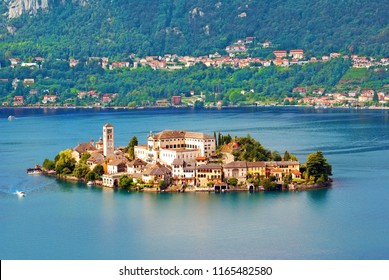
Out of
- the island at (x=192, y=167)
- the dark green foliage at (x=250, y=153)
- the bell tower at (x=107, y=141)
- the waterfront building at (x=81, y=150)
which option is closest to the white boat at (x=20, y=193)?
the island at (x=192, y=167)

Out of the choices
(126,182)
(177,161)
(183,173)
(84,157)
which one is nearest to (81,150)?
(84,157)

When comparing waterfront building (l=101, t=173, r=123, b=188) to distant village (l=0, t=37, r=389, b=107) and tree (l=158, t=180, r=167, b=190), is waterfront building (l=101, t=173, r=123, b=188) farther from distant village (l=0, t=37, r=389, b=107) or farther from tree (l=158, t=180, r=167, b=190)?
distant village (l=0, t=37, r=389, b=107)

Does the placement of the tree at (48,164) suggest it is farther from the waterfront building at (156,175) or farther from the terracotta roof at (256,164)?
the terracotta roof at (256,164)

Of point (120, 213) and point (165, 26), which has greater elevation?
point (165, 26)

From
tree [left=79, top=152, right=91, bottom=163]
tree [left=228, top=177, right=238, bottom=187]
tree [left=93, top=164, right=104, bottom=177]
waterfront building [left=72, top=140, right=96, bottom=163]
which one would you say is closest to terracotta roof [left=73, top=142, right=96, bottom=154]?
waterfront building [left=72, top=140, right=96, bottom=163]

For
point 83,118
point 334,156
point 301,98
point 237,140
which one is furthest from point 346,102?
point 237,140

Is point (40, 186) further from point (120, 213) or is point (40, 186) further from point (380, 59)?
point (380, 59)

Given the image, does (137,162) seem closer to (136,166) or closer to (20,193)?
(136,166)
